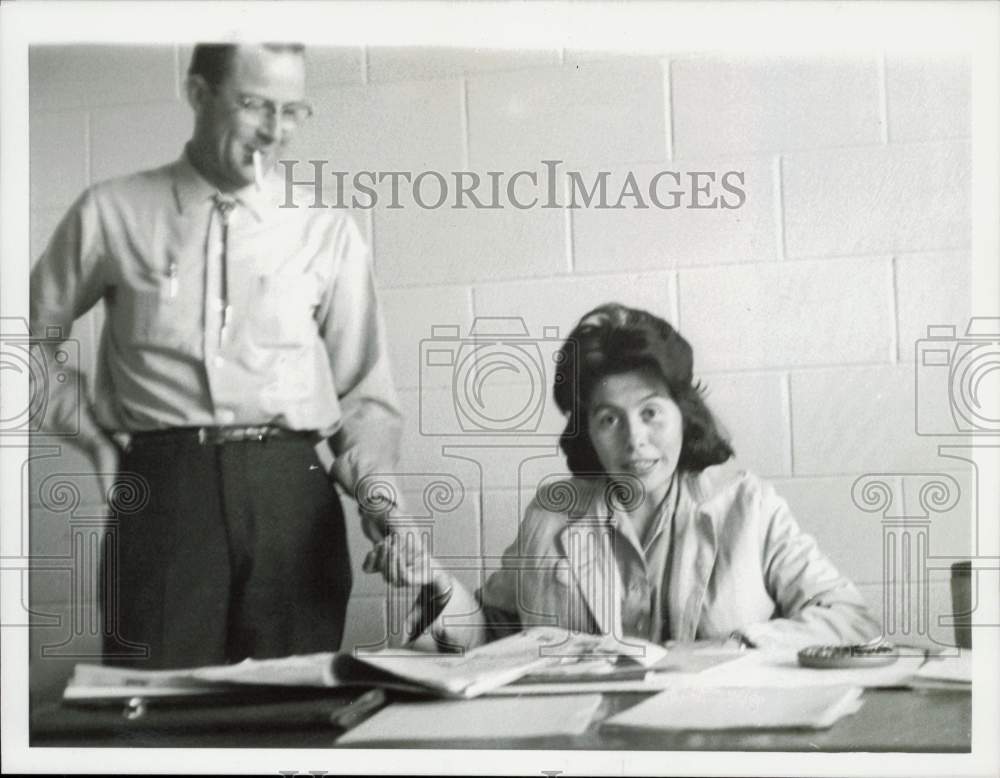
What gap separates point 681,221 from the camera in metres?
1.37

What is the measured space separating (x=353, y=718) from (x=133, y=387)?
492mm

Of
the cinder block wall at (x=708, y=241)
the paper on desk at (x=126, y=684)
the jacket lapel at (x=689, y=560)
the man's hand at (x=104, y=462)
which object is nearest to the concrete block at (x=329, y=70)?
the cinder block wall at (x=708, y=241)

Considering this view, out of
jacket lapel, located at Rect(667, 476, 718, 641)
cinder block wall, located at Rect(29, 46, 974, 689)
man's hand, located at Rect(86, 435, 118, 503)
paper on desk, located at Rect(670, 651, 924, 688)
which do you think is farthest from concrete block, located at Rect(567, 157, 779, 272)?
man's hand, located at Rect(86, 435, 118, 503)

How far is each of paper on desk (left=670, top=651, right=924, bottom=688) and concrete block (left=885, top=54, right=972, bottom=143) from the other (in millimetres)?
651

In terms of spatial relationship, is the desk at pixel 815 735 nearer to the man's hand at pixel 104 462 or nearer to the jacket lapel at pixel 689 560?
the jacket lapel at pixel 689 560

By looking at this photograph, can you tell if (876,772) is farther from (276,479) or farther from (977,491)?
(276,479)

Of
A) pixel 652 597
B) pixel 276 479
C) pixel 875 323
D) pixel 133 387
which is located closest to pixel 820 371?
pixel 875 323

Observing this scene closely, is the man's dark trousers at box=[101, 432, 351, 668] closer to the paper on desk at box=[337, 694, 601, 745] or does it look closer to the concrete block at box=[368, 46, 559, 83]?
the paper on desk at box=[337, 694, 601, 745]

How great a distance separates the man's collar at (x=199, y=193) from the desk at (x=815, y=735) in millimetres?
621

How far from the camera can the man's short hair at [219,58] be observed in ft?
4.54

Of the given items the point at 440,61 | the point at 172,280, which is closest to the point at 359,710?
the point at 172,280

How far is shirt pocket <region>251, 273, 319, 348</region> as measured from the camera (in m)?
1.37

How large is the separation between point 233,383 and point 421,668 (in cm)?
42

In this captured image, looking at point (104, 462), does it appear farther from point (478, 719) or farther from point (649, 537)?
point (649, 537)
